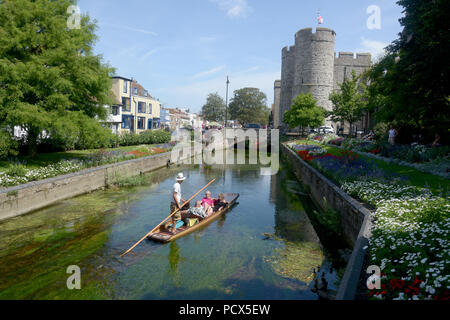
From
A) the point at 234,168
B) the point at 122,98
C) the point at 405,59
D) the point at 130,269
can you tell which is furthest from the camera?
the point at 122,98

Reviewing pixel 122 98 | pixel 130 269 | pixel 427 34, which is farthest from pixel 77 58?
pixel 122 98

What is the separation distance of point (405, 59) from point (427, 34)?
1.14m

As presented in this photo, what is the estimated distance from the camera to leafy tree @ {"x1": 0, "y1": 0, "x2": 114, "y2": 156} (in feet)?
42.4

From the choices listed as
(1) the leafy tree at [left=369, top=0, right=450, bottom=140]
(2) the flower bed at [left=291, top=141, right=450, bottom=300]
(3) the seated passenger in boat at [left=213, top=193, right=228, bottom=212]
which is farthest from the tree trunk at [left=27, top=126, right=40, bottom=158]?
(1) the leafy tree at [left=369, top=0, right=450, bottom=140]

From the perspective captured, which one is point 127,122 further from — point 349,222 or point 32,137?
point 349,222

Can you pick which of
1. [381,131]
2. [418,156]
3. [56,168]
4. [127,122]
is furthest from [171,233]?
[127,122]

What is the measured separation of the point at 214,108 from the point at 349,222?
8340cm

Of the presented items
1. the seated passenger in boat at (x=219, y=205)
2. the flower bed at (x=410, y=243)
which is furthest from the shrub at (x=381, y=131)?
the seated passenger in boat at (x=219, y=205)

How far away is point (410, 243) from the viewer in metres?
5.36

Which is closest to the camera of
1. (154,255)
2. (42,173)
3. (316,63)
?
(154,255)

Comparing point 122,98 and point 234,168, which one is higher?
point 122,98

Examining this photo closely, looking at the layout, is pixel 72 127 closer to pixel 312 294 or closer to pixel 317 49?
pixel 312 294

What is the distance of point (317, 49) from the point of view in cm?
5044
